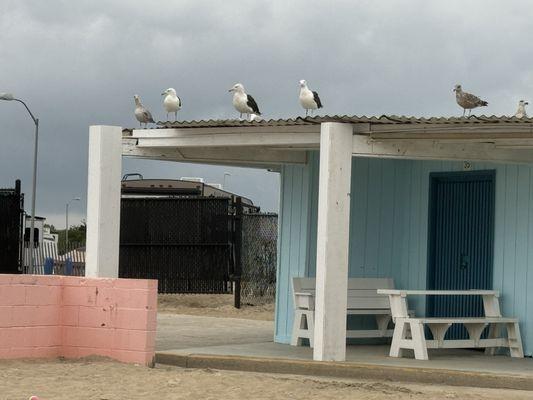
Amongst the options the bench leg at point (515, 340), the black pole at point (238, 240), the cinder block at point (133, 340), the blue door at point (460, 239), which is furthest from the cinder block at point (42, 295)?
the black pole at point (238, 240)

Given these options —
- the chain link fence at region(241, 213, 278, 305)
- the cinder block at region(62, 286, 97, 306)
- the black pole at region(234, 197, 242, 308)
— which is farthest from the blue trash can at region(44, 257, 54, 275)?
the cinder block at region(62, 286, 97, 306)

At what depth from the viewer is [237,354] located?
50.5 feet

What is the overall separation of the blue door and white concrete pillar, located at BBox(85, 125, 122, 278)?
14.2 feet

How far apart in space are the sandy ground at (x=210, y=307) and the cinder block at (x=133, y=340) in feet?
35.8

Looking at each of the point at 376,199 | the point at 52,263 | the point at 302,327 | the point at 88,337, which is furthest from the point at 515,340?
the point at 52,263

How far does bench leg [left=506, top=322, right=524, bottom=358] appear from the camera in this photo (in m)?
15.9

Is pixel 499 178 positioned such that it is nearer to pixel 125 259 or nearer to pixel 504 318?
pixel 504 318

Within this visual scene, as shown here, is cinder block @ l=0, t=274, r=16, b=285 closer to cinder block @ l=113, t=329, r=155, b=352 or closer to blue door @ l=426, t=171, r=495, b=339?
cinder block @ l=113, t=329, r=155, b=352

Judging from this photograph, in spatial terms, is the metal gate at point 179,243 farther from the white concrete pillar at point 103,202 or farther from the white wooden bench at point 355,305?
the white concrete pillar at point 103,202

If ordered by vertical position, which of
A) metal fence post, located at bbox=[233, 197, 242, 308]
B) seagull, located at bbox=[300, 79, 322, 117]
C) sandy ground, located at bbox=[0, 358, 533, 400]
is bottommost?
sandy ground, located at bbox=[0, 358, 533, 400]

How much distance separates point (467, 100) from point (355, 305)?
3.13 meters

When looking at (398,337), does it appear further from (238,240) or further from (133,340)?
(238,240)

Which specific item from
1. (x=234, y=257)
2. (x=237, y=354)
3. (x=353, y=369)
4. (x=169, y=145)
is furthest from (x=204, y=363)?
(x=234, y=257)

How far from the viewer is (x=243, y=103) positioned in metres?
17.0
